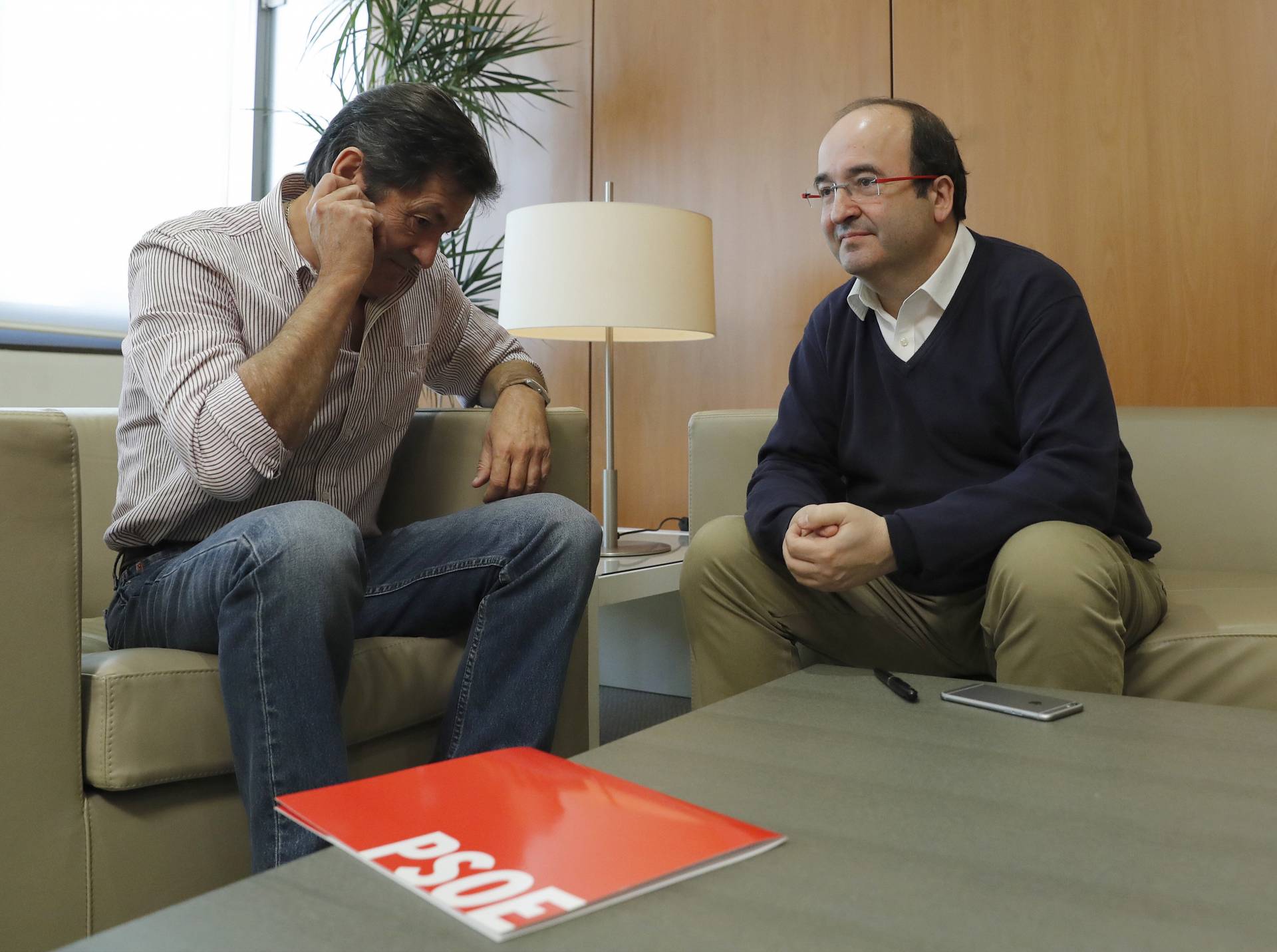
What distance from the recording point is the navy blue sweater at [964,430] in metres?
1.41

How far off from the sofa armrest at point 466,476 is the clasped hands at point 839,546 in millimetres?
421

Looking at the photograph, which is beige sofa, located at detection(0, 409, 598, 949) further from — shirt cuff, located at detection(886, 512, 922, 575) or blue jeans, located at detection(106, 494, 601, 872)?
shirt cuff, located at detection(886, 512, 922, 575)

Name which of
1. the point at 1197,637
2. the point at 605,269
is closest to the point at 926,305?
the point at 1197,637

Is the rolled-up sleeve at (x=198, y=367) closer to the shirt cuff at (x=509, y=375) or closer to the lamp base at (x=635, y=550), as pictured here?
the shirt cuff at (x=509, y=375)

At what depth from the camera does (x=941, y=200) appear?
66.0 inches

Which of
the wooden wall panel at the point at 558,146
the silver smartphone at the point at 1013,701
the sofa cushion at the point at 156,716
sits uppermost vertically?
the wooden wall panel at the point at 558,146

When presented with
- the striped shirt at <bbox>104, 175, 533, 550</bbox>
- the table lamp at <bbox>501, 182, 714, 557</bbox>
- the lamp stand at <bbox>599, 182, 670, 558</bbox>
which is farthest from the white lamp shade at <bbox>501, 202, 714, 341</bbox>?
the striped shirt at <bbox>104, 175, 533, 550</bbox>

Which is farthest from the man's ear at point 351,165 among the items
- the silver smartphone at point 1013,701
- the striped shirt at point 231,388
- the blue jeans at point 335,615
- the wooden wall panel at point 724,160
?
the wooden wall panel at point 724,160

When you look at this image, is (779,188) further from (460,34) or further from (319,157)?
(319,157)

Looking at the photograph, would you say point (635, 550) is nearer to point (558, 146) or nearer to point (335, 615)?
point (335, 615)

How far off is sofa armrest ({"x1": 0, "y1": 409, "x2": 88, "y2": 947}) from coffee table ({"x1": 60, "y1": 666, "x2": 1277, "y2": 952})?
62cm

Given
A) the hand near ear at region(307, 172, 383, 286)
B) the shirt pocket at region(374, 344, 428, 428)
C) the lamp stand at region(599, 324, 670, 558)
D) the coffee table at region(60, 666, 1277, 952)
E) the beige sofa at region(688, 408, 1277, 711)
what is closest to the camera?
the coffee table at region(60, 666, 1277, 952)

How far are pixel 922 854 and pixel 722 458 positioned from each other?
1.33m

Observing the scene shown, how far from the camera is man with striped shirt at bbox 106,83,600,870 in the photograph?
117cm
